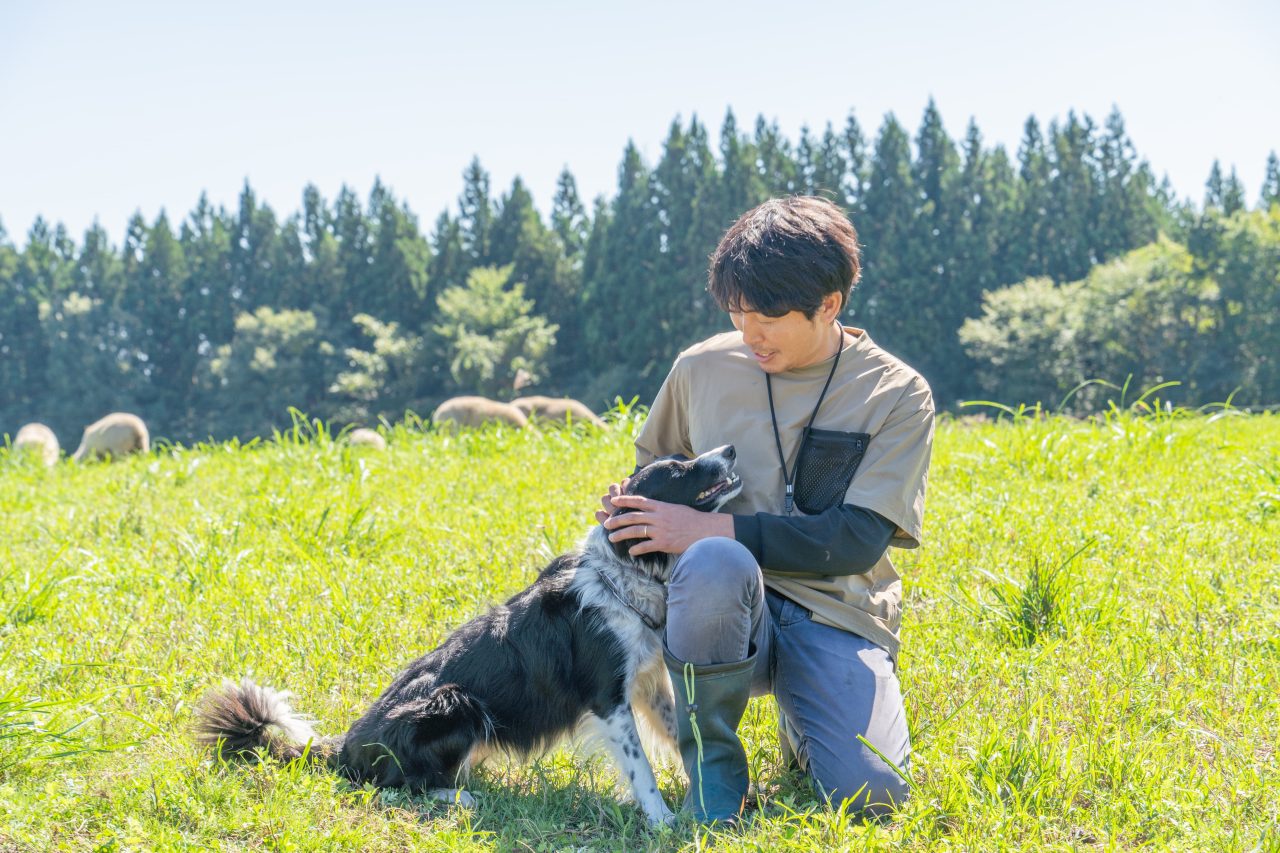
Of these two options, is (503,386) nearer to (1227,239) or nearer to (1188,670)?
(1227,239)

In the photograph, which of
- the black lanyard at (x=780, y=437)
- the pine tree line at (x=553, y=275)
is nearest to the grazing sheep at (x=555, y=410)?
the black lanyard at (x=780, y=437)

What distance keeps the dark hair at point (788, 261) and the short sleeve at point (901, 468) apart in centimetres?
36

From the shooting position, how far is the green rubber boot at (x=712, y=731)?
2.38 m

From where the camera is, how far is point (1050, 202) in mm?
42719

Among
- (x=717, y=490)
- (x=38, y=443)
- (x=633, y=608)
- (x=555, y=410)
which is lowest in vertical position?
(x=633, y=608)

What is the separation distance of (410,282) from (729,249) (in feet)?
156

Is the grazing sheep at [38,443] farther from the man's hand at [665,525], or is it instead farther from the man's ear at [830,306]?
the man's ear at [830,306]

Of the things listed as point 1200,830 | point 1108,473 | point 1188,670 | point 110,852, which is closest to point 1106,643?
point 1188,670

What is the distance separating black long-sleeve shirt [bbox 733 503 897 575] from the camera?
249cm

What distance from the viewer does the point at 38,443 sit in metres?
9.77

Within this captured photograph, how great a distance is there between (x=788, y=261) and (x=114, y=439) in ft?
30.8

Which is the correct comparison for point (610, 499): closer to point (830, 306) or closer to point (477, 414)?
point (830, 306)

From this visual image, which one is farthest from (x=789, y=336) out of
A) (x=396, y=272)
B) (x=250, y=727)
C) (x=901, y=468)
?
(x=396, y=272)

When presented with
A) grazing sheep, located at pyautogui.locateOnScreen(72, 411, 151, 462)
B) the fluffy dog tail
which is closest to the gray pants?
the fluffy dog tail
